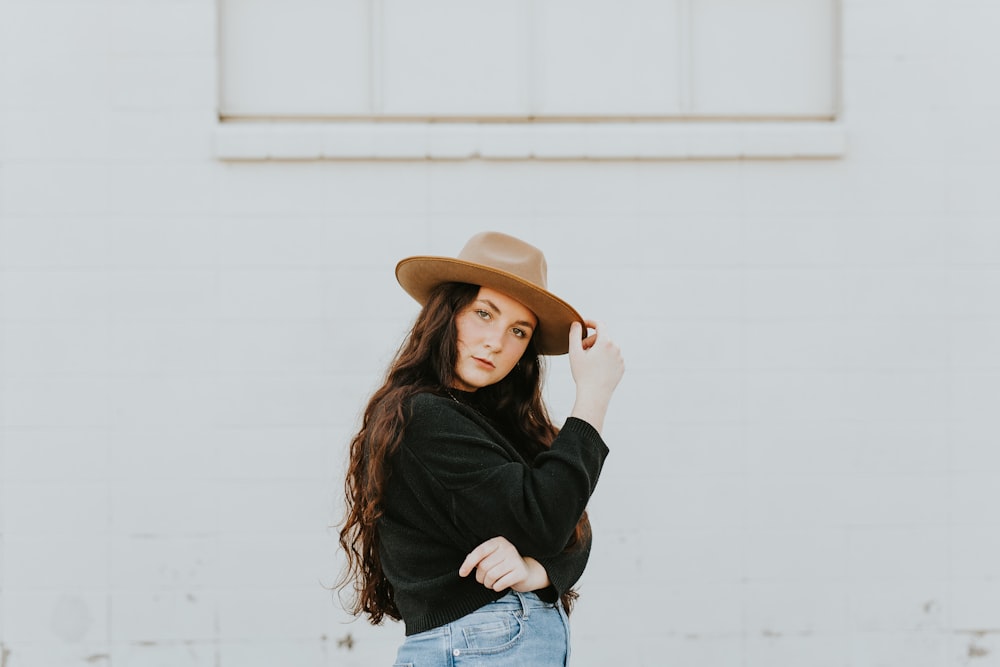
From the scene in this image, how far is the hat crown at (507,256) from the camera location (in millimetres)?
2391

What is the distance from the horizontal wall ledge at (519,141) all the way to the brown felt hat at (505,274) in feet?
5.85

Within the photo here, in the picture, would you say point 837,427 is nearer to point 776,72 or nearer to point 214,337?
point 776,72

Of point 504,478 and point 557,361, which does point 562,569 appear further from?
point 557,361

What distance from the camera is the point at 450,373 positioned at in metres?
Answer: 2.39

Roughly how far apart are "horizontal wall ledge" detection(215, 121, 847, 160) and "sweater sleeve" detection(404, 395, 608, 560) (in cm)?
221

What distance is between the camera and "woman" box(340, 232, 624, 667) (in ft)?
7.07

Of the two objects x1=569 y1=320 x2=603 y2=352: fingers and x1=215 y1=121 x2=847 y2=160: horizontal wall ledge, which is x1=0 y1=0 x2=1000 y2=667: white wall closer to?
x1=215 y1=121 x2=847 y2=160: horizontal wall ledge

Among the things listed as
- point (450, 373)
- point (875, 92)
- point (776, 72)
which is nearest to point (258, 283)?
point (450, 373)

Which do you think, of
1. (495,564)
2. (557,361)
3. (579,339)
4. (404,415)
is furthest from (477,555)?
(557,361)

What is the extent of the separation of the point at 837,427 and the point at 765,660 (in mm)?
1006

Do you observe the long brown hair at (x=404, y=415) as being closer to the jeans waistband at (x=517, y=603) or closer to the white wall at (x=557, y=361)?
the jeans waistband at (x=517, y=603)

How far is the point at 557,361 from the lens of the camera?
4242 mm

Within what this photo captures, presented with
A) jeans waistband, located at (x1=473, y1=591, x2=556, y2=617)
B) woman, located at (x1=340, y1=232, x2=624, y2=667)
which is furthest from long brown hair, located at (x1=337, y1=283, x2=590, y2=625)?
jeans waistband, located at (x1=473, y1=591, x2=556, y2=617)

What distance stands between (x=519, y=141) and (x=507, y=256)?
1931 mm
